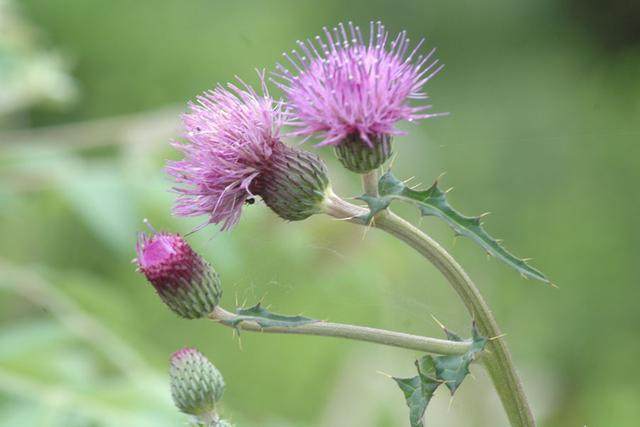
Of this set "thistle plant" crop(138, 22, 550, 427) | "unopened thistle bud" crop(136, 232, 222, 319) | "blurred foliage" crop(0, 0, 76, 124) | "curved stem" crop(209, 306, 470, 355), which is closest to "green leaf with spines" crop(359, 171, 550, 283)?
"thistle plant" crop(138, 22, 550, 427)

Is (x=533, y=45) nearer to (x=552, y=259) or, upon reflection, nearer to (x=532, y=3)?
(x=532, y=3)

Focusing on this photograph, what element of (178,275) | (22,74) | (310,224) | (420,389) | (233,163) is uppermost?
(22,74)

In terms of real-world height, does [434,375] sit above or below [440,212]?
below

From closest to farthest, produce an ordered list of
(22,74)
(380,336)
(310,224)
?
1. (380,336)
2. (310,224)
3. (22,74)

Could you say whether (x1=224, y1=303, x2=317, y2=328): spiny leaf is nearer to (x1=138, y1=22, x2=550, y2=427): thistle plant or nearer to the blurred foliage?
(x1=138, y1=22, x2=550, y2=427): thistle plant

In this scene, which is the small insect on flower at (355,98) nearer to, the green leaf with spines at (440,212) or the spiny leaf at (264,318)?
the green leaf with spines at (440,212)

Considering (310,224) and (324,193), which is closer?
(324,193)

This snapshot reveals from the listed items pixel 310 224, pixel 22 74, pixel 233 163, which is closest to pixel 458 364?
pixel 233 163

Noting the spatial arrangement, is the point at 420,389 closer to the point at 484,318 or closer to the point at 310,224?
the point at 484,318
